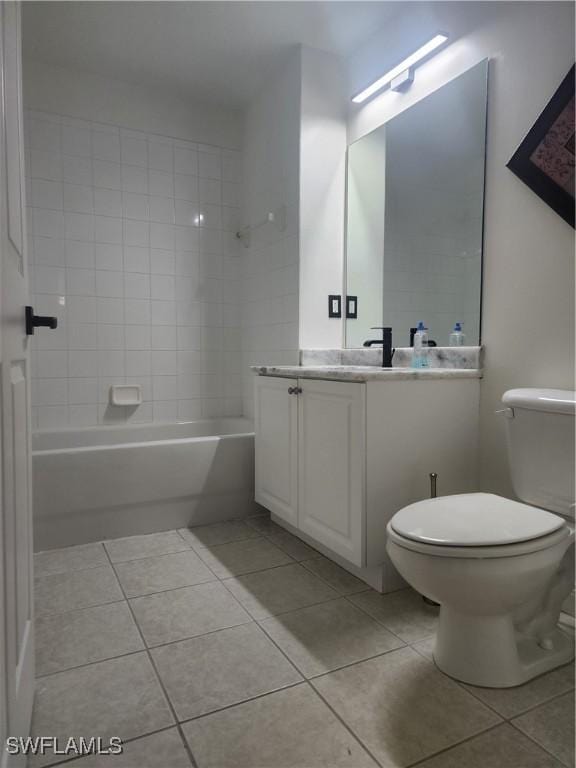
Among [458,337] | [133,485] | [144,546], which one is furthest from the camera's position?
[133,485]

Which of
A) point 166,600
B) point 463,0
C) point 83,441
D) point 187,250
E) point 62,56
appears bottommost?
point 166,600

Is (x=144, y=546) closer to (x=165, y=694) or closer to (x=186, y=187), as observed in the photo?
(x=165, y=694)

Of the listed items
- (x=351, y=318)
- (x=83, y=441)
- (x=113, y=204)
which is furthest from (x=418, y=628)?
(x=113, y=204)

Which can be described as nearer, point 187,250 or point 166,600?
point 166,600

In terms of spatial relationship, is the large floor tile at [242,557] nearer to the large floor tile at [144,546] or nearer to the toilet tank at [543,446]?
the large floor tile at [144,546]

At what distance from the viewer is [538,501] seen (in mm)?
1516

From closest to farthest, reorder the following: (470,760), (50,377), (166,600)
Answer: (470,760) < (166,600) < (50,377)

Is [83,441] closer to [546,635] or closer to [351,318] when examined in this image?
[351,318]

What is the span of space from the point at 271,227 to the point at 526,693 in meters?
2.47

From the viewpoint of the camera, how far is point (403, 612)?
1669mm

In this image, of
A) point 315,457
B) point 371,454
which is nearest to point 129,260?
point 315,457

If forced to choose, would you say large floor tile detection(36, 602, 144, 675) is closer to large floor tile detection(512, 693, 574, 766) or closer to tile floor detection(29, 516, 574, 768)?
tile floor detection(29, 516, 574, 768)

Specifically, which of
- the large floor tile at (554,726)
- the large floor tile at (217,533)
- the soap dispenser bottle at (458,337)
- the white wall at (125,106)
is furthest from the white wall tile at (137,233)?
the large floor tile at (554,726)

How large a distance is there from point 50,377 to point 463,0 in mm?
2620
